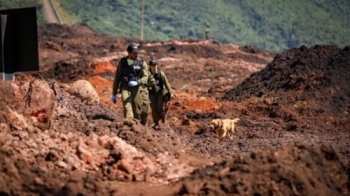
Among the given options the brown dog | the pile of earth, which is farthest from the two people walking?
the pile of earth

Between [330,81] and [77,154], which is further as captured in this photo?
[330,81]

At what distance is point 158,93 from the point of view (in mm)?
14445

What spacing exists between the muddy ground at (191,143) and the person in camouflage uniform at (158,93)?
0.59 m

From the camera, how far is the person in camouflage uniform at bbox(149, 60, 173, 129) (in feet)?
46.8

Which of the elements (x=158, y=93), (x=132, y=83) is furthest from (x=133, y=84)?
(x=158, y=93)

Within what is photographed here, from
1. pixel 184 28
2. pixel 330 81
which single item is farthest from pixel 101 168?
pixel 184 28

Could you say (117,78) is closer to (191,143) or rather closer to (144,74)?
(144,74)

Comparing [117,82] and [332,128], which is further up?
[117,82]

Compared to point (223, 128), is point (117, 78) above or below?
above

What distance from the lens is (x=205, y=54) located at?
1772 inches

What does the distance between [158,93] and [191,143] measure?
1.34 metres

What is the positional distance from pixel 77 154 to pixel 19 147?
0.70 meters

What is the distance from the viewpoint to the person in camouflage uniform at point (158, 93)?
561 inches

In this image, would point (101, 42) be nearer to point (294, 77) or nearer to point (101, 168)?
point (294, 77)
